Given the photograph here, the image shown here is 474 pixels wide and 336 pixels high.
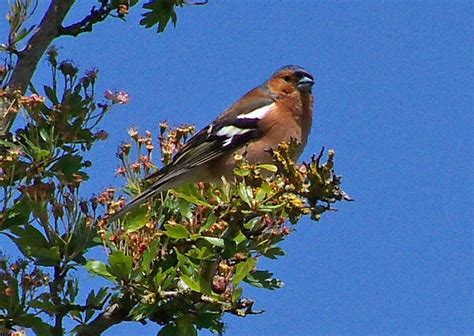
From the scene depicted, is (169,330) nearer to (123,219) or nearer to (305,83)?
(123,219)

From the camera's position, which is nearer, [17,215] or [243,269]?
[243,269]

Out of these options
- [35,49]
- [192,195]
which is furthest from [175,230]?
[35,49]

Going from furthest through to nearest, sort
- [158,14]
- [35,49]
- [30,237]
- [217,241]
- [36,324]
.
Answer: [158,14]
[35,49]
[30,237]
[36,324]
[217,241]

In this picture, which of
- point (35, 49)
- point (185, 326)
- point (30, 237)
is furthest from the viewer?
point (35, 49)

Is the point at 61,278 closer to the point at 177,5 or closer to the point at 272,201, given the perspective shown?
the point at 272,201

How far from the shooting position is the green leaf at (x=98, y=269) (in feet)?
13.2

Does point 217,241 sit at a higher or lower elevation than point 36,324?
higher

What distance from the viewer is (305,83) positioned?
301 inches

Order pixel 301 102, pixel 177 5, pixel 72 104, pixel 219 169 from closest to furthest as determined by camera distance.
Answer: pixel 72 104, pixel 177 5, pixel 219 169, pixel 301 102

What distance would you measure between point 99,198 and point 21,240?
17.4 inches

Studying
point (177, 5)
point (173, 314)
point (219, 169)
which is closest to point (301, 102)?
point (219, 169)

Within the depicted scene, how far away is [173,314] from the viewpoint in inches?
163

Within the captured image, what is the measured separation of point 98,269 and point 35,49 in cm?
134

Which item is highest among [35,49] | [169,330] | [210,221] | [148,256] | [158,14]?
[158,14]
